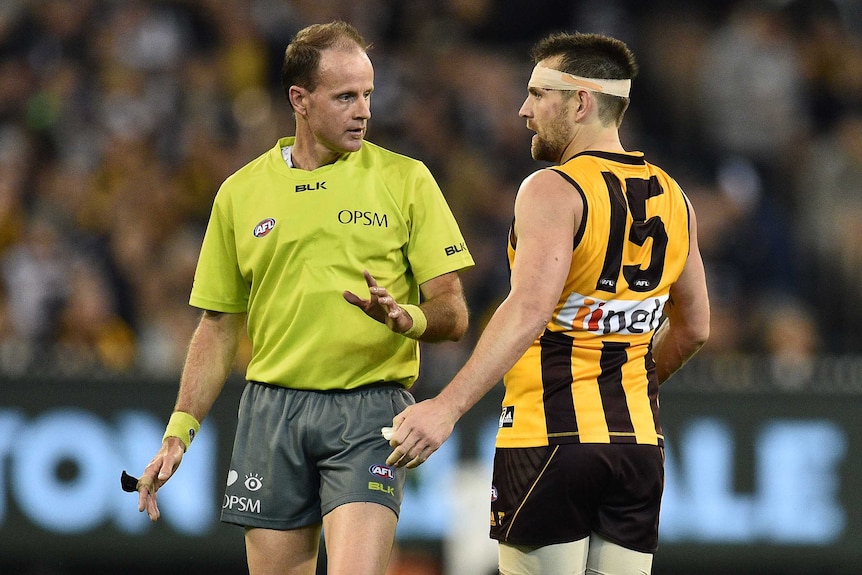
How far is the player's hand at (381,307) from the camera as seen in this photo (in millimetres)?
4344

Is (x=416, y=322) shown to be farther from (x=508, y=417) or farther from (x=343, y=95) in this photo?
(x=343, y=95)

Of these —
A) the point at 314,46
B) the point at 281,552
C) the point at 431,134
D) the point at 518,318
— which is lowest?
the point at 281,552

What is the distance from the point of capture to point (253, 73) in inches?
462

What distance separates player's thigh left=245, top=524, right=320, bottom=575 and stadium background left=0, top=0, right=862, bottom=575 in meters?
3.52

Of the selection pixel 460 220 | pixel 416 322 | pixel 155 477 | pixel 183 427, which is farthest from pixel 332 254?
pixel 460 220

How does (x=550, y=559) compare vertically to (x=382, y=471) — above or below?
below

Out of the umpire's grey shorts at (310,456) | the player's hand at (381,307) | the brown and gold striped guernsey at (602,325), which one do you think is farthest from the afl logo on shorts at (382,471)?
the player's hand at (381,307)

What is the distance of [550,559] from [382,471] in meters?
0.67

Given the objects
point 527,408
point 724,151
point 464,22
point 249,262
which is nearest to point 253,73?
point 464,22

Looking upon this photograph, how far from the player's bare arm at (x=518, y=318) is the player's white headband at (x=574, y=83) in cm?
41

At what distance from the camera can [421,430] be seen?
4172 mm

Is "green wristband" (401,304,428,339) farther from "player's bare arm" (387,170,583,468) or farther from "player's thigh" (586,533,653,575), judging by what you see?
"player's thigh" (586,533,653,575)

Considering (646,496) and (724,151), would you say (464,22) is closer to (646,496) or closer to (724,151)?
(724,151)

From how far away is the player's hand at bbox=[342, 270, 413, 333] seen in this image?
4.34 m
